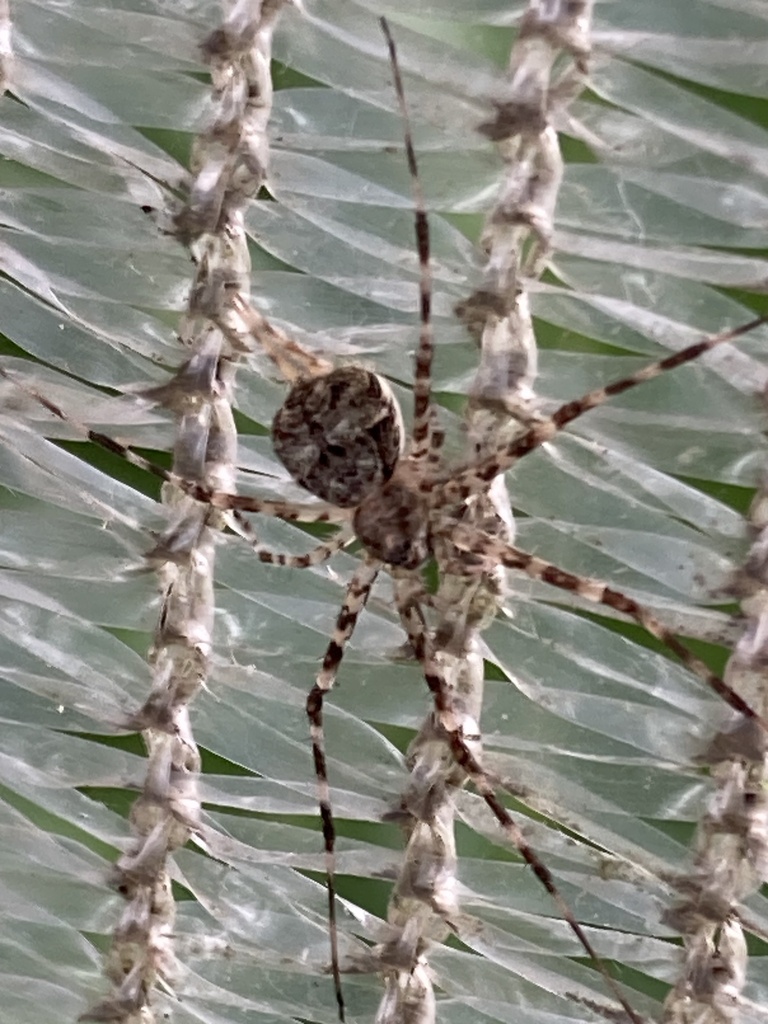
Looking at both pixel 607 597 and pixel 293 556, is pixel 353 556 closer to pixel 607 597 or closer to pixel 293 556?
pixel 293 556

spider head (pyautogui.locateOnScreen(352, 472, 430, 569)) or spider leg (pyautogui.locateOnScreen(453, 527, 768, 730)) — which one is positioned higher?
spider head (pyautogui.locateOnScreen(352, 472, 430, 569))

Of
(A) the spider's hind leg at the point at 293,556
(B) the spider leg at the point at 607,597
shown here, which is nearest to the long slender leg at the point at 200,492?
(A) the spider's hind leg at the point at 293,556

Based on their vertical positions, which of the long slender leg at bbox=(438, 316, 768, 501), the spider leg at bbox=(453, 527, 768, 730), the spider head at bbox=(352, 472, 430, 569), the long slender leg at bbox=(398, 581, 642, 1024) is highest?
the long slender leg at bbox=(438, 316, 768, 501)

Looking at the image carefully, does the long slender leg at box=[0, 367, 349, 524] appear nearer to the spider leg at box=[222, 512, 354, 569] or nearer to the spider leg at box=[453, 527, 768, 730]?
the spider leg at box=[222, 512, 354, 569]

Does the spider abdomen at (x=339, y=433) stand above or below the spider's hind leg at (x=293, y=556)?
above

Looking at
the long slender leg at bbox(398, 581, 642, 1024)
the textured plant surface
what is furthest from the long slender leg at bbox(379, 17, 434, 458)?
the long slender leg at bbox(398, 581, 642, 1024)

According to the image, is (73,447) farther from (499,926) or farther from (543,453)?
(499,926)

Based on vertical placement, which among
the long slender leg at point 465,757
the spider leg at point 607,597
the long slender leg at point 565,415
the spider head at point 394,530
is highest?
the long slender leg at point 565,415

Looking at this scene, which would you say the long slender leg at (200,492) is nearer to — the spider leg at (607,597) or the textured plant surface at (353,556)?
the textured plant surface at (353,556)
